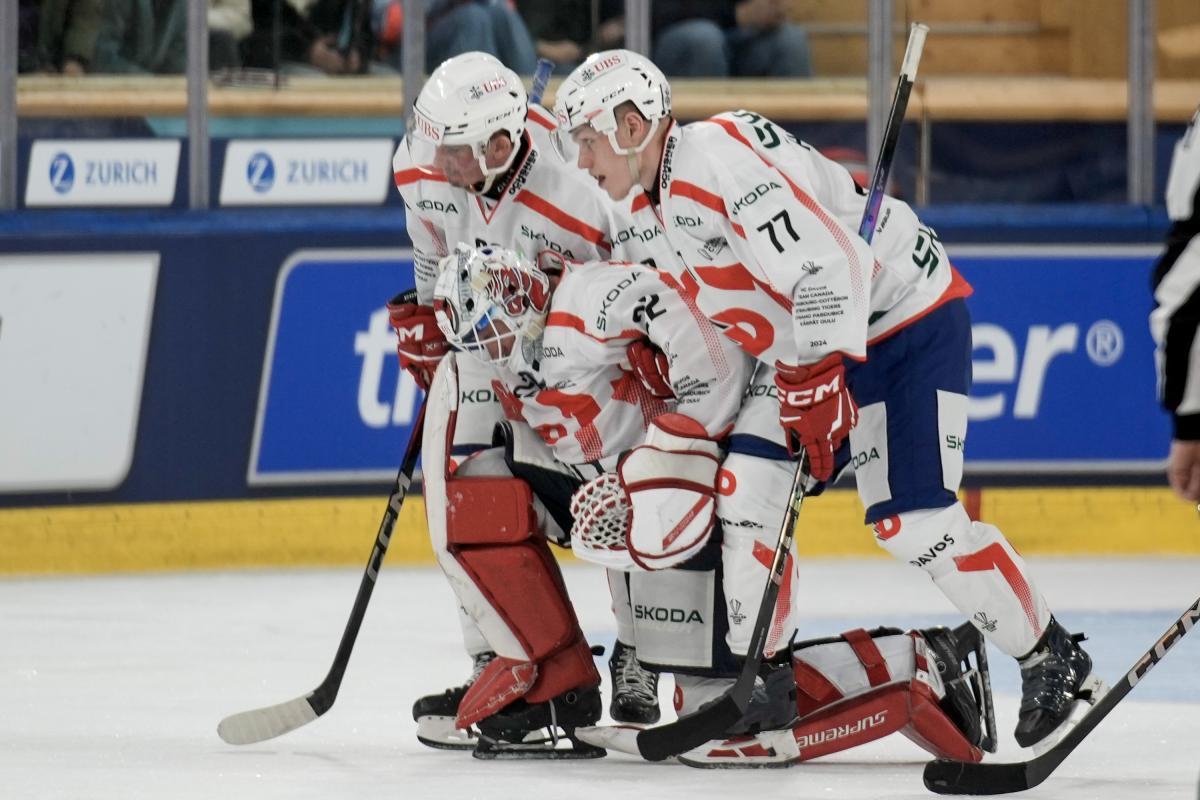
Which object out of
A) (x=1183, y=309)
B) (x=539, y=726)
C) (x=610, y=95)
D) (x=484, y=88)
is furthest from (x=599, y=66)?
(x=1183, y=309)

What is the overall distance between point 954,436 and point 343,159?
3.24 meters

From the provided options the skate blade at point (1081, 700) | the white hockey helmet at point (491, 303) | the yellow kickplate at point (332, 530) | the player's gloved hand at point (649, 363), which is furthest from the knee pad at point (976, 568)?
the yellow kickplate at point (332, 530)

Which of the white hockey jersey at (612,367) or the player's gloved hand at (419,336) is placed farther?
the player's gloved hand at (419,336)

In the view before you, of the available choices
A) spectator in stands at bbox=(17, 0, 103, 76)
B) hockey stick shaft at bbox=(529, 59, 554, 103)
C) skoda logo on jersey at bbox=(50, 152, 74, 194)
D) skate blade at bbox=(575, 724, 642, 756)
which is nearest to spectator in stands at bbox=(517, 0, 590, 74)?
spectator in stands at bbox=(17, 0, 103, 76)

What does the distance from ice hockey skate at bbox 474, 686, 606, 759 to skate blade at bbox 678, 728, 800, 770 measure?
237 millimetres

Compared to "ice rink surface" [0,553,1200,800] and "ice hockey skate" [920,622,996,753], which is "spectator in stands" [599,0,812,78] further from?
"ice hockey skate" [920,622,996,753]

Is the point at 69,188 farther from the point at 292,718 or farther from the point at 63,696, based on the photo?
the point at 292,718

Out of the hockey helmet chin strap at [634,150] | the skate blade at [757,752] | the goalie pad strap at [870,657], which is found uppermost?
the hockey helmet chin strap at [634,150]

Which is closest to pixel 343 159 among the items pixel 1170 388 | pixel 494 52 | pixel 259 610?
pixel 494 52

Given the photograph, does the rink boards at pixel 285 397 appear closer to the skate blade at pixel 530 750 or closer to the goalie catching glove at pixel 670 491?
the skate blade at pixel 530 750

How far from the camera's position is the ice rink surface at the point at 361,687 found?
3.38 m

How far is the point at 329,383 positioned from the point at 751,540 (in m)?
2.93

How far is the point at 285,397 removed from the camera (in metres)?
6.16

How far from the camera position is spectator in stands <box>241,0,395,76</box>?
634 cm
